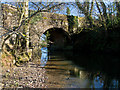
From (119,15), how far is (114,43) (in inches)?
37.9

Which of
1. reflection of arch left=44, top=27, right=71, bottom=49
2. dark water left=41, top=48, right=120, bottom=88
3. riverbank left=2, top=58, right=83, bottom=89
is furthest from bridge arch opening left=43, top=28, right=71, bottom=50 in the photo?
riverbank left=2, top=58, right=83, bottom=89

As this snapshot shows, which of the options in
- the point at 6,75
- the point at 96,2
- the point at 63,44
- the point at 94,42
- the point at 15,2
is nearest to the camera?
the point at 6,75

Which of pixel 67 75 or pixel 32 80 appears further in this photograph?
pixel 67 75

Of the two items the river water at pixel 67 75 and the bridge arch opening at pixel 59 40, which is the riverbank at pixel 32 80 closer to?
the river water at pixel 67 75

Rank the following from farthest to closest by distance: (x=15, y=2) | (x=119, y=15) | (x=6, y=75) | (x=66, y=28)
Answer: (x=66, y=28) < (x=119, y=15) < (x=15, y=2) < (x=6, y=75)

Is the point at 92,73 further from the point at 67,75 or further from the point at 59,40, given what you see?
the point at 59,40

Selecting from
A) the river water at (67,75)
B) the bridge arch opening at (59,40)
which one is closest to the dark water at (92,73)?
the river water at (67,75)

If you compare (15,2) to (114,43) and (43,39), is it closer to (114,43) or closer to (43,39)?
(43,39)

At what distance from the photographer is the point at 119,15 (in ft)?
13.0

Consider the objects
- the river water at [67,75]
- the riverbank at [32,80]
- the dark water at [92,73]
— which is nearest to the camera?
the riverbank at [32,80]


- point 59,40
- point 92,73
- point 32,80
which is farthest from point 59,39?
point 32,80

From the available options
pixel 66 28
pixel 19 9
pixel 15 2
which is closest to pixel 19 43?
pixel 19 9

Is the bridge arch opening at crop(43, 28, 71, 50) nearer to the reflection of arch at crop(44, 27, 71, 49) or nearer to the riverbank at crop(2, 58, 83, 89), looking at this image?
the reflection of arch at crop(44, 27, 71, 49)

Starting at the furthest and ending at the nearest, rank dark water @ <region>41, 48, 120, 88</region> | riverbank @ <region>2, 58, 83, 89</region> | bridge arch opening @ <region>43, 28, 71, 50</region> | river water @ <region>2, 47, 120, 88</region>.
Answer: bridge arch opening @ <region>43, 28, 71, 50</region>, dark water @ <region>41, 48, 120, 88</region>, river water @ <region>2, 47, 120, 88</region>, riverbank @ <region>2, 58, 83, 89</region>
